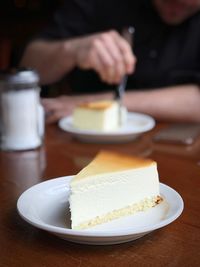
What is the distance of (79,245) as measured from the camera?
1.82 feet

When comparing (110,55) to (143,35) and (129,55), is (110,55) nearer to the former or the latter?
(129,55)

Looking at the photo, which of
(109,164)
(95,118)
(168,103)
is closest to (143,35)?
(168,103)


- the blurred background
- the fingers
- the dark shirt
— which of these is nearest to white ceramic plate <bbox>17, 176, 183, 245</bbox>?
the fingers

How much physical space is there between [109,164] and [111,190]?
42 mm

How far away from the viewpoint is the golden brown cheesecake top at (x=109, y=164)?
617 mm

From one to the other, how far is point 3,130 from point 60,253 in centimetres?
54

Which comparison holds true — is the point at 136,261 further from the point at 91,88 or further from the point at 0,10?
the point at 0,10

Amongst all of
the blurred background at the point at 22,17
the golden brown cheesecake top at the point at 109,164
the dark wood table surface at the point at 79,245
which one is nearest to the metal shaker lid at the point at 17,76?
the dark wood table surface at the point at 79,245

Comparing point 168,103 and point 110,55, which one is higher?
point 110,55

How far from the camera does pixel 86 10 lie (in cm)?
183

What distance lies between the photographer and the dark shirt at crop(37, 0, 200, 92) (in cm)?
166

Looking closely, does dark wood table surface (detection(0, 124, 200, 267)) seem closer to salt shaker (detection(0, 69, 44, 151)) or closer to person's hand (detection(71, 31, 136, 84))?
salt shaker (detection(0, 69, 44, 151))

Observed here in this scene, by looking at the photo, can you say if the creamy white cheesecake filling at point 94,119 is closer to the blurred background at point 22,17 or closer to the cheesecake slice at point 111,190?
the cheesecake slice at point 111,190

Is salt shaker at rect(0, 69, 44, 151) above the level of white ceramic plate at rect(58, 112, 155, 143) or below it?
above
